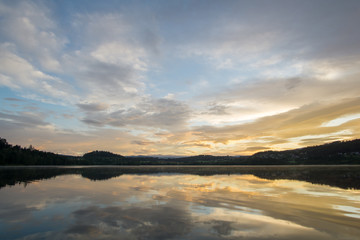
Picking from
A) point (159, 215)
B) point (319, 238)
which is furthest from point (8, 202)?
point (319, 238)

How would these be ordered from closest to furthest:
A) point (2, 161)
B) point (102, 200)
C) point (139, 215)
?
1. point (139, 215)
2. point (102, 200)
3. point (2, 161)

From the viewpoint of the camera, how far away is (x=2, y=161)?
129 meters

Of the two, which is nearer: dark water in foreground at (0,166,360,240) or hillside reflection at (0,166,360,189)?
dark water in foreground at (0,166,360,240)

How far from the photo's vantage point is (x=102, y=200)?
20625 mm

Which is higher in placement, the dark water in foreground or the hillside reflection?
the hillside reflection

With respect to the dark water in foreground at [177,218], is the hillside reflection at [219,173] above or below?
above

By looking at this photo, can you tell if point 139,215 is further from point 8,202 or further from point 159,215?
Answer: point 8,202

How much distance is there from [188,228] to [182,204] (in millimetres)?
6719

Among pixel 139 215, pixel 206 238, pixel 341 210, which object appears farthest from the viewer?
pixel 341 210

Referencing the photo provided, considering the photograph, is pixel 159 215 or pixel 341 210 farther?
pixel 341 210

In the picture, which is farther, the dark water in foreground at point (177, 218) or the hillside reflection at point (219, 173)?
the hillside reflection at point (219, 173)

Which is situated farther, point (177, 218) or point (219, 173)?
point (219, 173)

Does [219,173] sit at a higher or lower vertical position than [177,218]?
higher

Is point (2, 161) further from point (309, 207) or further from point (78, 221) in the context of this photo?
point (309, 207)
